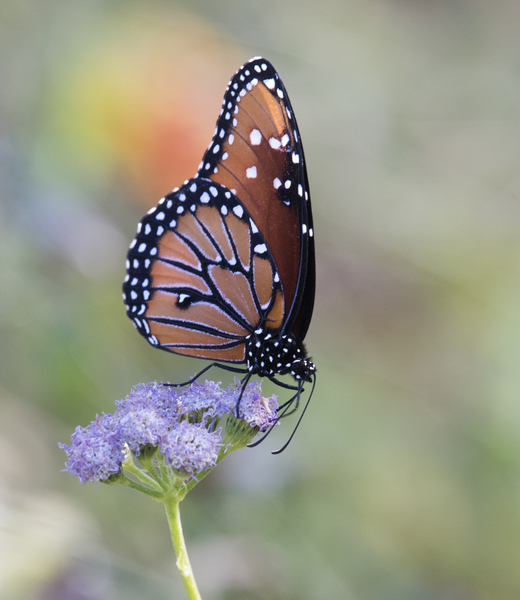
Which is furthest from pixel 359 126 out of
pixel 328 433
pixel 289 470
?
pixel 289 470

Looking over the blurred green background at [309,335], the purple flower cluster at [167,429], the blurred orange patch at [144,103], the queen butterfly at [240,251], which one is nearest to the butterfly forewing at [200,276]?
the queen butterfly at [240,251]

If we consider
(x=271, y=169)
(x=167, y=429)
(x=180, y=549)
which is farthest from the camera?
(x=271, y=169)

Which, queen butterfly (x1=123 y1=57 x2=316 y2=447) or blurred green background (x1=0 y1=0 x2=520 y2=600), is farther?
blurred green background (x1=0 y1=0 x2=520 y2=600)

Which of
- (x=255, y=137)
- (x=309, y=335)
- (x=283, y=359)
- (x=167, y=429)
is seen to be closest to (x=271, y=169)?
(x=255, y=137)

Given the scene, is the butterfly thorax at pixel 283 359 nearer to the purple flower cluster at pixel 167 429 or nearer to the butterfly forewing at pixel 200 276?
the butterfly forewing at pixel 200 276

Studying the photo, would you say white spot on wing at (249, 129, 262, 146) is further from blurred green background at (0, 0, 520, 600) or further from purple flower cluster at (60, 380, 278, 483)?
blurred green background at (0, 0, 520, 600)

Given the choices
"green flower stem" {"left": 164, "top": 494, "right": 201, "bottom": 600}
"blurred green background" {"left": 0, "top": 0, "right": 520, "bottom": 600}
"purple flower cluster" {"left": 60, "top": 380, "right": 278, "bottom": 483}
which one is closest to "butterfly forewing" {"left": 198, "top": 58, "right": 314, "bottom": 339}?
"purple flower cluster" {"left": 60, "top": 380, "right": 278, "bottom": 483}

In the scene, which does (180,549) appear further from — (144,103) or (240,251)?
(144,103)
